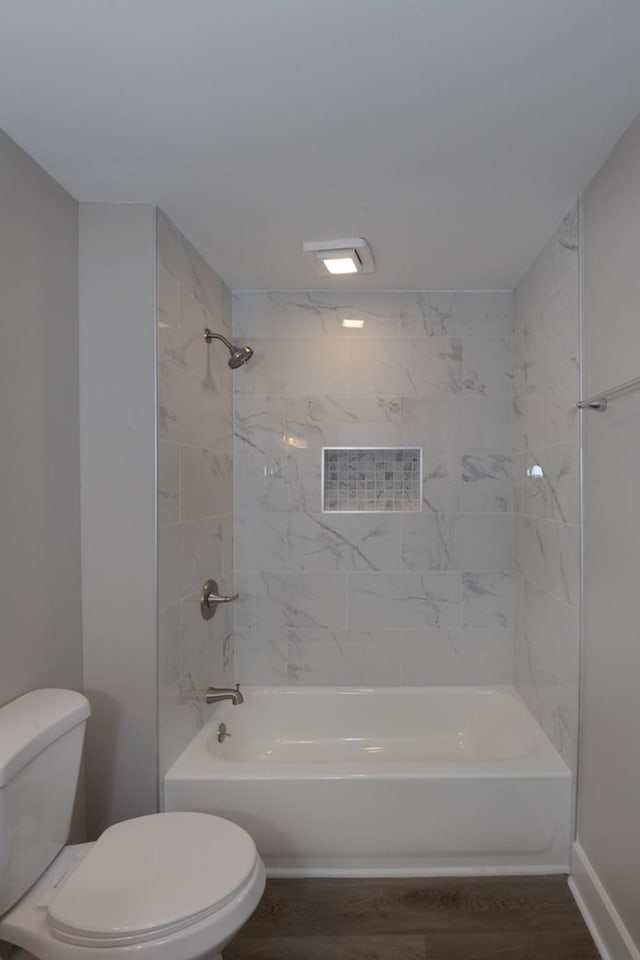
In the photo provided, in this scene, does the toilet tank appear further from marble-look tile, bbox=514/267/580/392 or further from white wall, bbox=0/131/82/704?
marble-look tile, bbox=514/267/580/392

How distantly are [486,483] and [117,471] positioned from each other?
5.73 ft

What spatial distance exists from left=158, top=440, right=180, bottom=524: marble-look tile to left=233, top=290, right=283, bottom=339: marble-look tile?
38.1 inches

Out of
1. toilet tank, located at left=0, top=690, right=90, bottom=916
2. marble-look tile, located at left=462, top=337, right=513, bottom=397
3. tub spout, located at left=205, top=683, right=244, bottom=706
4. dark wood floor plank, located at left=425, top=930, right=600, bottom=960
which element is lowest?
dark wood floor plank, located at left=425, top=930, right=600, bottom=960

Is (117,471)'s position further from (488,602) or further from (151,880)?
(488,602)

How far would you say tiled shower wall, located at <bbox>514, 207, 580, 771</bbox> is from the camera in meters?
2.02

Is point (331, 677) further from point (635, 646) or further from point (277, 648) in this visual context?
point (635, 646)

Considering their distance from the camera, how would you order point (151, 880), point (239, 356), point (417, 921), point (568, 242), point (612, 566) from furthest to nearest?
point (239, 356) < point (568, 242) < point (417, 921) < point (612, 566) < point (151, 880)

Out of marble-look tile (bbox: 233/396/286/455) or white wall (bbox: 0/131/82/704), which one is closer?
white wall (bbox: 0/131/82/704)

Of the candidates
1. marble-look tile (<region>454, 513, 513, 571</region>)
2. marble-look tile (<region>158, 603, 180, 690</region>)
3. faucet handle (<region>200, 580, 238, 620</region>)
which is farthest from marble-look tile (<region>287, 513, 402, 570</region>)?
marble-look tile (<region>158, 603, 180, 690</region>)

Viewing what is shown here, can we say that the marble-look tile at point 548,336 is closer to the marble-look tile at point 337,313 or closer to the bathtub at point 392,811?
the marble-look tile at point 337,313

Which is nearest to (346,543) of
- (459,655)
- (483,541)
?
(483,541)

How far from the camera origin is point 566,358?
2.08 meters

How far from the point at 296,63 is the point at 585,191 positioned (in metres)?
1.08

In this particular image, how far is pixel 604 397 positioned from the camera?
5.59 feet
